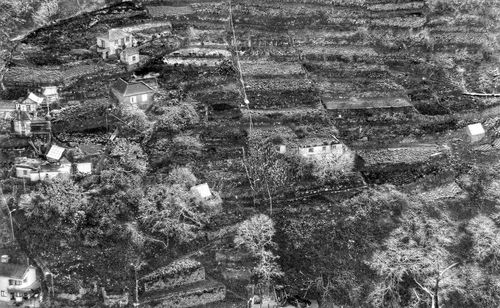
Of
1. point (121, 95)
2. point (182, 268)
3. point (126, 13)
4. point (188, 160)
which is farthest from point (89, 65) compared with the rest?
point (182, 268)

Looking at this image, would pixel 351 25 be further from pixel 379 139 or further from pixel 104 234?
pixel 104 234

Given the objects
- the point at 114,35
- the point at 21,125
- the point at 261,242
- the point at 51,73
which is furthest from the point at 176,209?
the point at 114,35

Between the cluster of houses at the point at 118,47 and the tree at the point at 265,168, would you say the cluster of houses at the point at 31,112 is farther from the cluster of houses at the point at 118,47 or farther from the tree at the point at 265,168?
the tree at the point at 265,168

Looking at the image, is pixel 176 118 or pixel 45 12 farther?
pixel 45 12

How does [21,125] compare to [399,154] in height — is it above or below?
above

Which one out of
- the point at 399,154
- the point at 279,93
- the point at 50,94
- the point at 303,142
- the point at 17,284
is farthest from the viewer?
the point at 279,93

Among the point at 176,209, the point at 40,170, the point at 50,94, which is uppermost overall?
the point at 50,94

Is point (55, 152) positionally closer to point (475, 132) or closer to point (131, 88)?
point (131, 88)

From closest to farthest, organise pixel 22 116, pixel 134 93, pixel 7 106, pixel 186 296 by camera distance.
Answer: pixel 186 296, pixel 22 116, pixel 7 106, pixel 134 93
